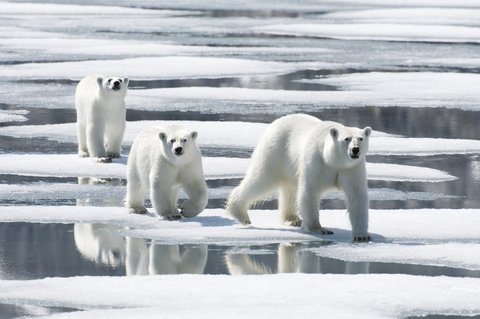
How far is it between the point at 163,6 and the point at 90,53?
14.7 metres

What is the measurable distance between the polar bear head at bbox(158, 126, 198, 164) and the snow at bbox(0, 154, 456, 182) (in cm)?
191

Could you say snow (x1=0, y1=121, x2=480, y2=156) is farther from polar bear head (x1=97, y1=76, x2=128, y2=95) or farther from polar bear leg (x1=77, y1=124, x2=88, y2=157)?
polar bear head (x1=97, y1=76, x2=128, y2=95)

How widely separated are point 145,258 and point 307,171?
4.13ft

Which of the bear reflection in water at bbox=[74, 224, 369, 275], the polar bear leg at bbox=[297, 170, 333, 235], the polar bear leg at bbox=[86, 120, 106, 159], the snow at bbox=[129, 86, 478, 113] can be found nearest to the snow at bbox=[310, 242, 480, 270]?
the bear reflection in water at bbox=[74, 224, 369, 275]

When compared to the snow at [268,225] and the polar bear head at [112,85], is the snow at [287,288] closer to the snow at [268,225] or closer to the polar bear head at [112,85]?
the snow at [268,225]

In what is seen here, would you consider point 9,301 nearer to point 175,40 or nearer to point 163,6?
point 175,40

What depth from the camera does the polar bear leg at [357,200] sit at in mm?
7711

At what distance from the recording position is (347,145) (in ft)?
25.4

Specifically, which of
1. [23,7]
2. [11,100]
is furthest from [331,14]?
[11,100]

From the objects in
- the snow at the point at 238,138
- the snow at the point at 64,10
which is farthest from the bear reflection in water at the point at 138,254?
the snow at the point at 64,10

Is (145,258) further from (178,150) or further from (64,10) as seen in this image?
(64,10)

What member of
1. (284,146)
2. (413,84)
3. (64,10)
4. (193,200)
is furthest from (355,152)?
(64,10)

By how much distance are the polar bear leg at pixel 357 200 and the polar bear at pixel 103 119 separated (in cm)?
391

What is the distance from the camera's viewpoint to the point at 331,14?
3325 cm
